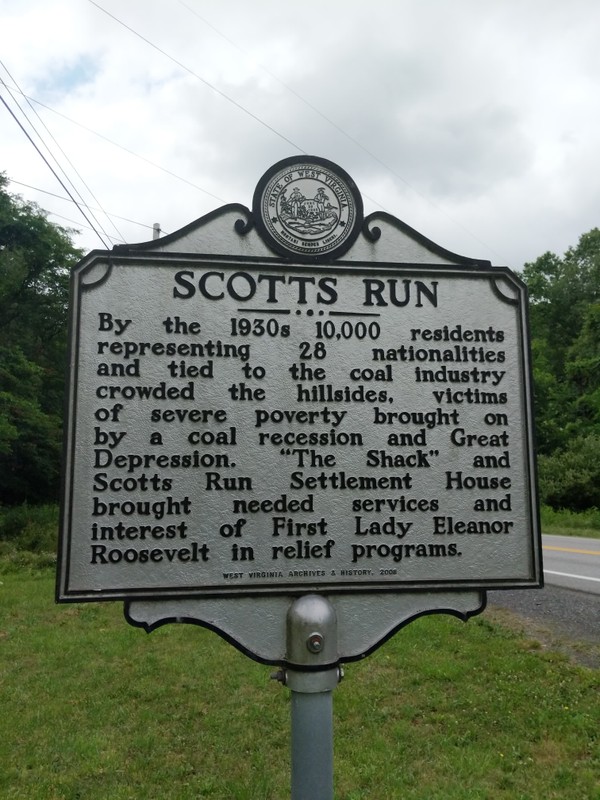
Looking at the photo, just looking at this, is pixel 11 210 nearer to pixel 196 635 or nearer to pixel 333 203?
pixel 196 635

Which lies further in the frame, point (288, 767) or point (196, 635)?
point (196, 635)

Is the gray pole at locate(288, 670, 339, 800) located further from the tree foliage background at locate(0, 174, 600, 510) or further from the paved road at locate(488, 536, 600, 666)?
the tree foliage background at locate(0, 174, 600, 510)

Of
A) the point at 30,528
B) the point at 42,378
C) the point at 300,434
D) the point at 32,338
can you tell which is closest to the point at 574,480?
the point at 30,528

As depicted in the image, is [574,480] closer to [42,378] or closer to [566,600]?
[566,600]

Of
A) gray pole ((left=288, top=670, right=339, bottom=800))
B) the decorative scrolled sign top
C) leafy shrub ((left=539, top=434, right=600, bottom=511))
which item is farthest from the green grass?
leafy shrub ((left=539, top=434, right=600, bottom=511))

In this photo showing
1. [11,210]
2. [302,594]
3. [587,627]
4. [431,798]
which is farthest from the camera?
[11,210]

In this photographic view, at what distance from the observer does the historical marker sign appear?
2.27m

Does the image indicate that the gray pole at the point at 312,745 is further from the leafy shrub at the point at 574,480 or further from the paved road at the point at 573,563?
the leafy shrub at the point at 574,480

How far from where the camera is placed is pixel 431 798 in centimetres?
333

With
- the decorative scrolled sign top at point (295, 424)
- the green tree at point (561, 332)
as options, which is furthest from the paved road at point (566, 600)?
the green tree at point (561, 332)

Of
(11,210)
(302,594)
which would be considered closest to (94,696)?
(302,594)

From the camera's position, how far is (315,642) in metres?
2.22

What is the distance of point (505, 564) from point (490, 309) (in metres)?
1.08

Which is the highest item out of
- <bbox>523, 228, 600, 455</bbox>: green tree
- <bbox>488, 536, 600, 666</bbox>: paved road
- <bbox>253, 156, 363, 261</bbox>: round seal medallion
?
<bbox>523, 228, 600, 455</bbox>: green tree
